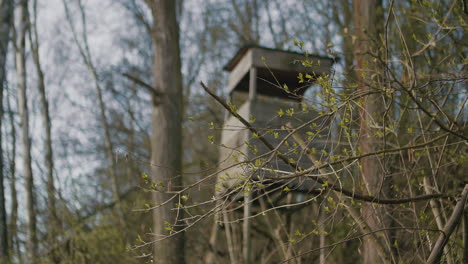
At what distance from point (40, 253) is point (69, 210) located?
2.12 feet

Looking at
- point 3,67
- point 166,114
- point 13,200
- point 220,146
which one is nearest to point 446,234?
point 220,146

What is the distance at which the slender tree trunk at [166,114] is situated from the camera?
632 cm

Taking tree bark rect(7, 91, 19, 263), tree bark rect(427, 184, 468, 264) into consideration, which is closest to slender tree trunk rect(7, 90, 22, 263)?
tree bark rect(7, 91, 19, 263)

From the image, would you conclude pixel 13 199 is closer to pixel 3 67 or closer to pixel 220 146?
pixel 3 67

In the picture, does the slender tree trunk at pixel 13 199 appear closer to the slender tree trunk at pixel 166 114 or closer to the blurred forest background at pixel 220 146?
the blurred forest background at pixel 220 146

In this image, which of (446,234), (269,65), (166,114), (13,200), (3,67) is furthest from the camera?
(13,200)

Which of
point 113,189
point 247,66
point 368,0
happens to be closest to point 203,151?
point 113,189

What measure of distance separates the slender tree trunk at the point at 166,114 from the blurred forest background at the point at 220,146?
0.02 m

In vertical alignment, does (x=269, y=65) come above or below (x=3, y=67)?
below

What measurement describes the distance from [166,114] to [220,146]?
11.6 ft

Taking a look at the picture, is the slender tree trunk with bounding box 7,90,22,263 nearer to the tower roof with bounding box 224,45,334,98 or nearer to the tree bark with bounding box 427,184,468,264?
the tower roof with bounding box 224,45,334,98

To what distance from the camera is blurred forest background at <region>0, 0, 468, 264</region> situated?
3.72m

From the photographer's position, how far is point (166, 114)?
696 centimetres

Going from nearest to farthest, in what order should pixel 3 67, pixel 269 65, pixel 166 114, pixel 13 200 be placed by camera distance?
pixel 166 114, pixel 269 65, pixel 3 67, pixel 13 200
